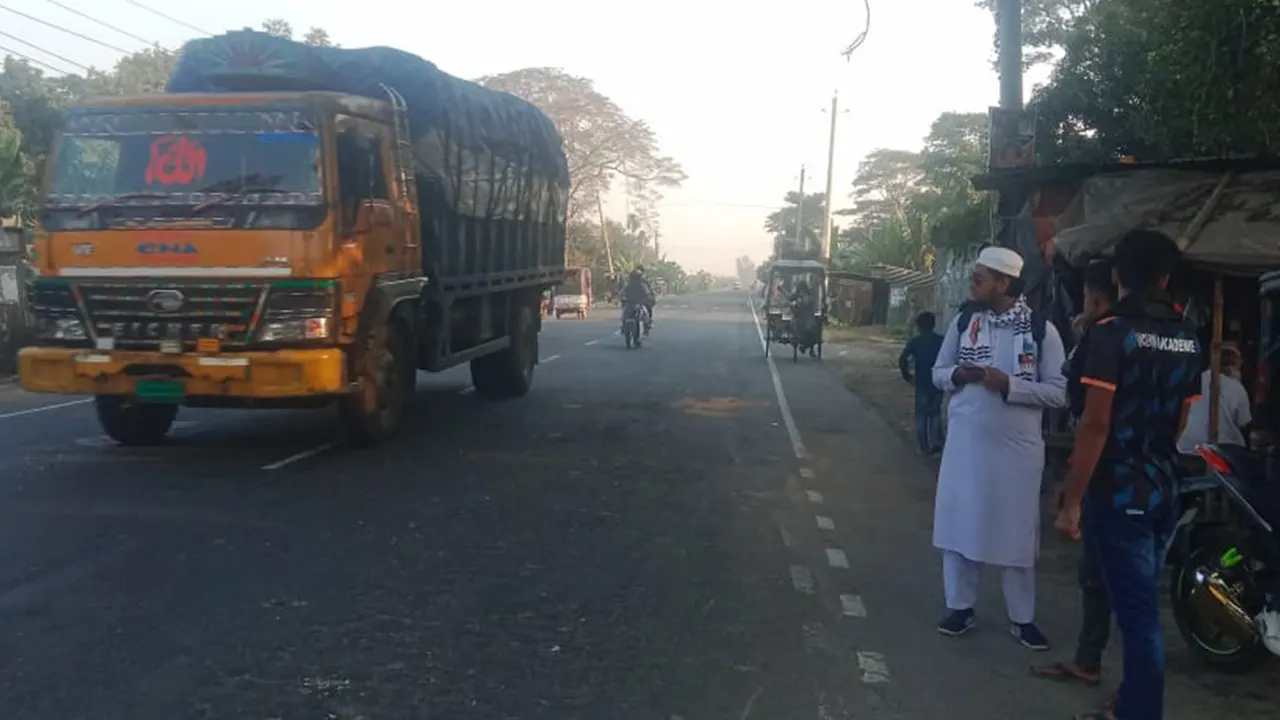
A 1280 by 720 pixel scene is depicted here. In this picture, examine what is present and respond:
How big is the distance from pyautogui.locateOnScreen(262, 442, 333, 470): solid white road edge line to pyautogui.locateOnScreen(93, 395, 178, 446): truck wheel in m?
1.39

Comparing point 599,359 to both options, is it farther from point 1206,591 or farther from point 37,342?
point 1206,591

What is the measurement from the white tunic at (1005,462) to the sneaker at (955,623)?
35cm

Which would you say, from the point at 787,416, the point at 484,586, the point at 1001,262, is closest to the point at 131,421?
the point at 484,586

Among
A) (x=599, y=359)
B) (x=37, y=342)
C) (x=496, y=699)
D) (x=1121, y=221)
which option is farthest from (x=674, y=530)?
(x=599, y=359)

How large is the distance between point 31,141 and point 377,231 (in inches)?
1053

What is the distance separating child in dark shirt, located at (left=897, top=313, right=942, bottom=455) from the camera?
1247 centimetres

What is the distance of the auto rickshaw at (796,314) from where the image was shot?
26375mm

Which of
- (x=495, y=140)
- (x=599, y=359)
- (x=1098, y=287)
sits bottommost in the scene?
(x=599, y=359)

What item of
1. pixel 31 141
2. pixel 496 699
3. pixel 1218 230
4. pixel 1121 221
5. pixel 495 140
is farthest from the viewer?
pixel 31 141

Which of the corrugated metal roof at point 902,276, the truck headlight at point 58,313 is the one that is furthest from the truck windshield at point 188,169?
the corrugated metal roof at point 902,276

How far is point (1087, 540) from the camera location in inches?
200

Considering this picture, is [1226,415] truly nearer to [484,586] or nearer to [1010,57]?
[484,586]

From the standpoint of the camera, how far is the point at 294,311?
32.7 ft

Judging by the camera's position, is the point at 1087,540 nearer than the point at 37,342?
Yes
